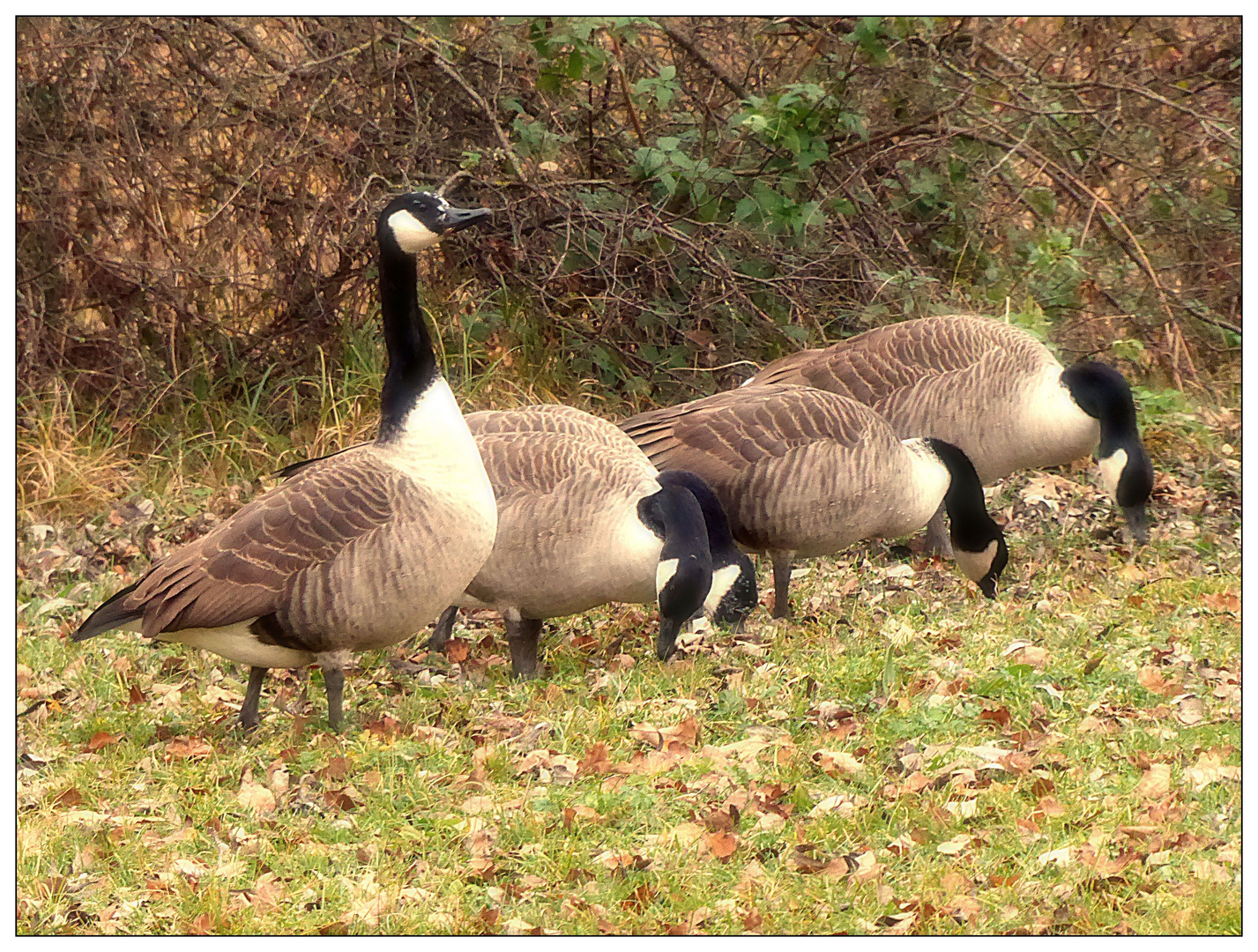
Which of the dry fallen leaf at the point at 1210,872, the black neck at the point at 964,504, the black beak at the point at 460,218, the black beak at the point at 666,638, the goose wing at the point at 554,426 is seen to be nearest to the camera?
the dry fallen leaf at the point at 1210,872

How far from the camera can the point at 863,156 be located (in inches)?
437

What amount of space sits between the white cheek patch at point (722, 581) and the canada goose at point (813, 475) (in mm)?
669

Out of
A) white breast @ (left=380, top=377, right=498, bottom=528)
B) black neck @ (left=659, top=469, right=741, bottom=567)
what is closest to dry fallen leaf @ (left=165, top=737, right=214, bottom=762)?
white breast @ (left=380, top=377, right=498, bottom=528)

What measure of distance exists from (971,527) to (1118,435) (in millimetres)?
1383

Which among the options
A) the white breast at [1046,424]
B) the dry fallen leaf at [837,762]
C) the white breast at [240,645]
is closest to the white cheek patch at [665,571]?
the dry fallen leaf at [837,762]

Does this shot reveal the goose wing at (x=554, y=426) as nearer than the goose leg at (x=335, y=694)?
No

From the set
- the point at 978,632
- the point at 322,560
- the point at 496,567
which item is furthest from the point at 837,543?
the point at 322,560

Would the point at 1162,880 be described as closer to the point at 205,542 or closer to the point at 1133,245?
the point at 205,542

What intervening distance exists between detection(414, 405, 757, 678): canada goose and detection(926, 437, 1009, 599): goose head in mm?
1517

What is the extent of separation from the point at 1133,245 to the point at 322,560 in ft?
23.6

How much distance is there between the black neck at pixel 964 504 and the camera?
7.66m

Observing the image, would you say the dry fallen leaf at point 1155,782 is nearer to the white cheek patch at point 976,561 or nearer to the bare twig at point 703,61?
the white cheek patch at point 976,561

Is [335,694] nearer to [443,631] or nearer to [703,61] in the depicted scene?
[443,631]

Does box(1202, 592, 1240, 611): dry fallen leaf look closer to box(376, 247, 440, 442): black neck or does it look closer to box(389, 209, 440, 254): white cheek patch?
box(376, 247, 440, 442): black neck
